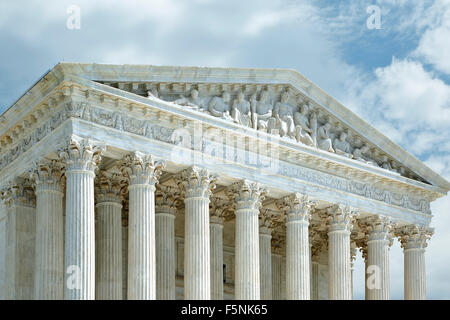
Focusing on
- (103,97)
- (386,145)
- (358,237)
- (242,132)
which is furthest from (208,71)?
(358,237)

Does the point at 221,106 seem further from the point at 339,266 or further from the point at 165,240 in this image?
the point at 339,266

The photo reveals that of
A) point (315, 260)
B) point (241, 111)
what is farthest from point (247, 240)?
point (315, 260)

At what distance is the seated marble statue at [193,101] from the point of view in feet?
159

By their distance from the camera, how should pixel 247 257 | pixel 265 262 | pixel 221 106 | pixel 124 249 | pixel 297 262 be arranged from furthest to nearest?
1. pixel 265 262
2. pixel 124 249
3. pixel 297 262
4. pixel 221 106
5. pixel 247 257

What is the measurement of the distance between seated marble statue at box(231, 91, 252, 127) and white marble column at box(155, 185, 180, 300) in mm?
5044

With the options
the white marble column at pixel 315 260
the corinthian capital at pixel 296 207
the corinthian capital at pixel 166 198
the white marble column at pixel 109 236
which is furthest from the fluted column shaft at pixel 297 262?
the white marble column at pixel 315 260

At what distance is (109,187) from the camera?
1945 inches

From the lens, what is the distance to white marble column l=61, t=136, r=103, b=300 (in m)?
42.2

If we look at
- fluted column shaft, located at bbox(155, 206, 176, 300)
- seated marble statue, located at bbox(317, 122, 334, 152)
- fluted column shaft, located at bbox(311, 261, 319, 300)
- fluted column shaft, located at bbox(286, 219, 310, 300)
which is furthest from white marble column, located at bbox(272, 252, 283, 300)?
fluted column shaft, located at bbox(155, 206, 176, 300)

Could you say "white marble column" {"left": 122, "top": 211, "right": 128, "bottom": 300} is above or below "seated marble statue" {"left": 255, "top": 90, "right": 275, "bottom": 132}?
below

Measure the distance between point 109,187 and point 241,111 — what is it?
788 centimetres

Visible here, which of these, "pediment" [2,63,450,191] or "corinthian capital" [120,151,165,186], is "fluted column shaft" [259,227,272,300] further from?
"corinthian capital" [120,151,165,186]

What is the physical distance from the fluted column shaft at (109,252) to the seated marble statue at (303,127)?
10.7 m

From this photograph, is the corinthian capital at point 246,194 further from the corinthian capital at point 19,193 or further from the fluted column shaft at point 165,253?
the corinthian capital at point 19,193
